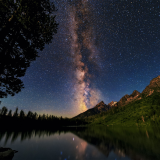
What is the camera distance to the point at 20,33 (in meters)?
13.1

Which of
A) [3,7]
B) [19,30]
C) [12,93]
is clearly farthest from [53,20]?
[12,93]

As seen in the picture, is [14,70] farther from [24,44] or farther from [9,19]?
[9,19]

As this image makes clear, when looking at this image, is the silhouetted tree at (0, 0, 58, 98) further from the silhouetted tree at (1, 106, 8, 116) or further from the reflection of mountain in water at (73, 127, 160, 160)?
the silhouetted tree at (1, 106, 8, 116)

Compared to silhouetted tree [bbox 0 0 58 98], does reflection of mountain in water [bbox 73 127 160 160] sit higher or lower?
lower

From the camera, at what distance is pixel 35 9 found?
13.8 meters

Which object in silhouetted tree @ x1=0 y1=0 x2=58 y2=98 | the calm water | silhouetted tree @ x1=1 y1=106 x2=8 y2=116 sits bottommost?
the calm water

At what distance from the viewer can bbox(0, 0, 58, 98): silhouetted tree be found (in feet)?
38.4

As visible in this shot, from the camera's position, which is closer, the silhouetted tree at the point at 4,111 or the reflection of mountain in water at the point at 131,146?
the reflection of mountain in water at the point at 131,146

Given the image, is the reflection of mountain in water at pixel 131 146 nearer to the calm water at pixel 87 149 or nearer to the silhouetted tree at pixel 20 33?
the calm water at pixel 87 149

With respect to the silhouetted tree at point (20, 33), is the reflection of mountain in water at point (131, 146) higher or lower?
lower

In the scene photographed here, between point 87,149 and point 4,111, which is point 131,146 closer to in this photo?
point 87,149

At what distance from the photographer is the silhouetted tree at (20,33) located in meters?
11.7

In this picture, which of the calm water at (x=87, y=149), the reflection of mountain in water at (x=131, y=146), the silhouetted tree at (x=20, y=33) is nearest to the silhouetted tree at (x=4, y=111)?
the calm water at (x=87, y=149)

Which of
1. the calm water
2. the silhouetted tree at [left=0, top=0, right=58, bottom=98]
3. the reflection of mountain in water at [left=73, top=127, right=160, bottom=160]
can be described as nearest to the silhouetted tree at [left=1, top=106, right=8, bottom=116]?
the calm water
